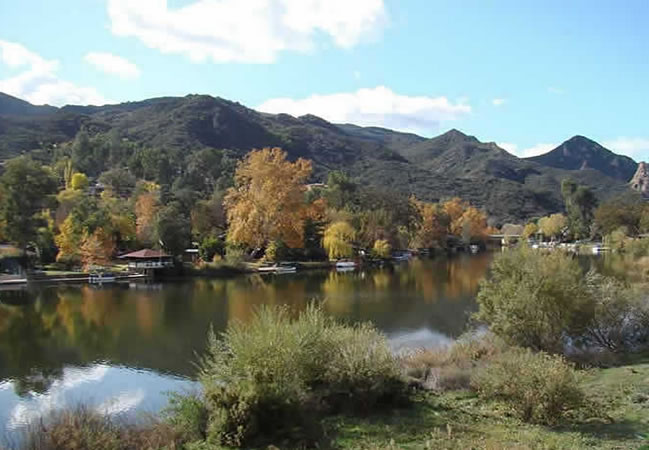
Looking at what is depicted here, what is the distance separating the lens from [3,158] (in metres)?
130

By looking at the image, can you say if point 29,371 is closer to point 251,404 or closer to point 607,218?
point 251,404

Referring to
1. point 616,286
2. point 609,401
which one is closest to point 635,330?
point 616,286

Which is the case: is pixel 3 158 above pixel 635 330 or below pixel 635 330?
above

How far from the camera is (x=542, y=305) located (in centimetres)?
1958

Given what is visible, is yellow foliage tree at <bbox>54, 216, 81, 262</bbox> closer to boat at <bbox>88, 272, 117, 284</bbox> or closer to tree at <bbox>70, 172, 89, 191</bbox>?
boat at <bbox>88, 272, 117, 284</bbox>

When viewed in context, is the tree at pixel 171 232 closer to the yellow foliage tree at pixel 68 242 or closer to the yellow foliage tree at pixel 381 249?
the yellow foliage tree at pixel 68 242

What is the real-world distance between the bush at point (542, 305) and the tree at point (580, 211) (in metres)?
96.9

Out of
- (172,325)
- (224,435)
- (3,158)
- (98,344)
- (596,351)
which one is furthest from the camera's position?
(3,158)

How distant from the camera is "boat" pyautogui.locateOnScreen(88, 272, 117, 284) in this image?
4988cm

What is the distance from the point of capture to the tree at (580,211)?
11025 cm

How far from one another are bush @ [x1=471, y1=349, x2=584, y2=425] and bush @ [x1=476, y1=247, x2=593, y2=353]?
7015 mm

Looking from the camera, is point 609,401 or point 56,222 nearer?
point 609,401

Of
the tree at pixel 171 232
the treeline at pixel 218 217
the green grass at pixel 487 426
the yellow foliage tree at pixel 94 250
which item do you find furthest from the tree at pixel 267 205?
the green grass at pixel 487 426

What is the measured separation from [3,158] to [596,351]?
135792 millimetres
